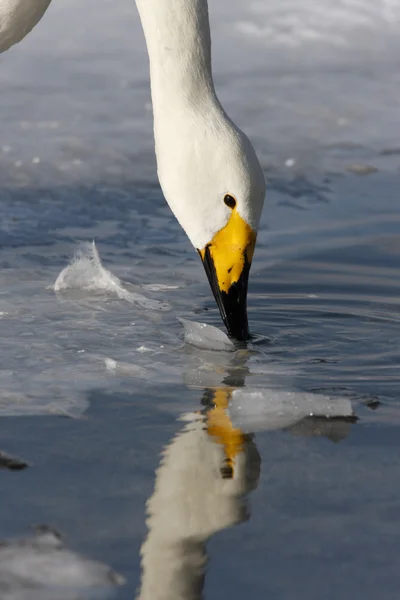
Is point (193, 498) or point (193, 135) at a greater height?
point (193, 135)

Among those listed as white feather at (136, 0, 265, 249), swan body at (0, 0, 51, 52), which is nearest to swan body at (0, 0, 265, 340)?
white feather at (136, 0, 265, 249)

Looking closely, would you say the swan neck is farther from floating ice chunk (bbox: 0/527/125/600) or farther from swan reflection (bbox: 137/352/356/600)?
floating ice chunk (bbox: 0/527/125/600)

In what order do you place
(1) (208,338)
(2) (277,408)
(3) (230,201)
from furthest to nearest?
(1) (208,338), (3) (230,201), (2) (277,408)

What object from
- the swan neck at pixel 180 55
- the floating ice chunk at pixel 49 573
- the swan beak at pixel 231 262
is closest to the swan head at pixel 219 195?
the swan beak at pixel 231 262

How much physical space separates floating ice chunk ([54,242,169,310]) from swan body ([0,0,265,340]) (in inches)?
25.0

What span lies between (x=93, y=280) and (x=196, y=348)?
0.85 meters

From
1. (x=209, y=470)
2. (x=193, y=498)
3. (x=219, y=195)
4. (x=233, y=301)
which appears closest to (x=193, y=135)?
(x=219, y=195)

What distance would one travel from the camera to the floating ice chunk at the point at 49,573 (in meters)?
2.18

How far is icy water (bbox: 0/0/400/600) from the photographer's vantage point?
A: 7.74ft

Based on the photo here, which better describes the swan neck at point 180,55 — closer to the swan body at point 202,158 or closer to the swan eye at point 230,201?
the swan body at point 202,158

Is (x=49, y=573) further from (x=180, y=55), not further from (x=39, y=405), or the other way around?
(x=180, y=55)

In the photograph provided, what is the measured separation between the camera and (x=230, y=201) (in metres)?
3.61

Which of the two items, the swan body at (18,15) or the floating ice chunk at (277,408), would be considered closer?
the floating ice chunk at (277,408)

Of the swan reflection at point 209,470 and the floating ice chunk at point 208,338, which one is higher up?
the swan reflection at point 209,470
